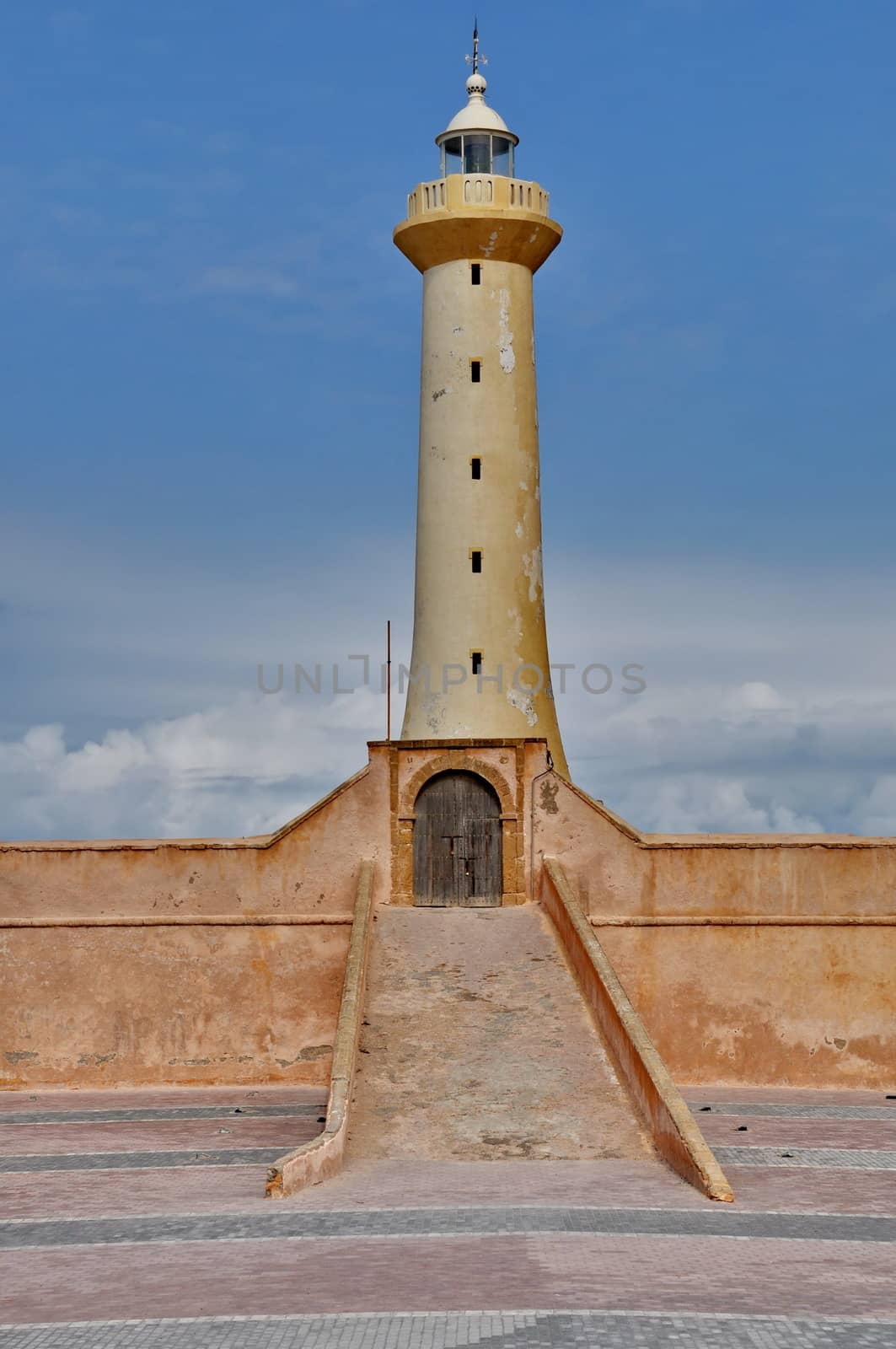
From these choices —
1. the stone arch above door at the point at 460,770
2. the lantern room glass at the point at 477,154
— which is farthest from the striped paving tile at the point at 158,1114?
the lantern room glass at the point at 477,154

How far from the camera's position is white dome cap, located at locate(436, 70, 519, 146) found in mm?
31688

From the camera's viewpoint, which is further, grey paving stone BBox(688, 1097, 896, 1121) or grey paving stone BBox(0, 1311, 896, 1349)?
grey paving stone BBox(688, 1097, 896, 1121)

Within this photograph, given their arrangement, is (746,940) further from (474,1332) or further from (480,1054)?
(474,1332)

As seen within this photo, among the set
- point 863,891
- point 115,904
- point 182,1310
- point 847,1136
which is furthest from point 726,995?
point 182,1310

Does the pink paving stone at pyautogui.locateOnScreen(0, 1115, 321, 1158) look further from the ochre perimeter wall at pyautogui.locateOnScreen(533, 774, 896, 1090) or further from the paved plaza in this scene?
the ochre perimeter wall at pyautogui.locateOnScreen(533, 774, 896, 1090)

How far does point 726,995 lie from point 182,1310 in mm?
13491

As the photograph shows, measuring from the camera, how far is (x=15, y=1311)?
12383 mm

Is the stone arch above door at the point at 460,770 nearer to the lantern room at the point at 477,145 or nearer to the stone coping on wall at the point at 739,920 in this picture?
the stone coping on wall at the point at 739,920

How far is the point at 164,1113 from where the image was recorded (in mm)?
22141

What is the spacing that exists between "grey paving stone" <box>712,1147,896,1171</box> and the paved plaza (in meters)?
0.05

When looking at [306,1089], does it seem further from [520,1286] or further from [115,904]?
[520,1286]

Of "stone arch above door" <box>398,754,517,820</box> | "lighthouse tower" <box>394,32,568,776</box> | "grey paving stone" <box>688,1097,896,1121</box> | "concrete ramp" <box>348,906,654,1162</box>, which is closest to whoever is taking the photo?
"concrete ramp" <box>348,906,654,1162</box>

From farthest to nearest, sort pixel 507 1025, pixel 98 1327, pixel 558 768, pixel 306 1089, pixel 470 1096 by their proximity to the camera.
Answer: pixel 558 768, pixel 306 1089, pixel 507 1025, pixel 470 1096, pixel 98 1327

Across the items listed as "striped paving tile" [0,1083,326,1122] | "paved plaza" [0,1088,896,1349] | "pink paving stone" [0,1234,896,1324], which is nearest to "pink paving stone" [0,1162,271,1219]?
"paved plaza" [0,1088,896,1349]
